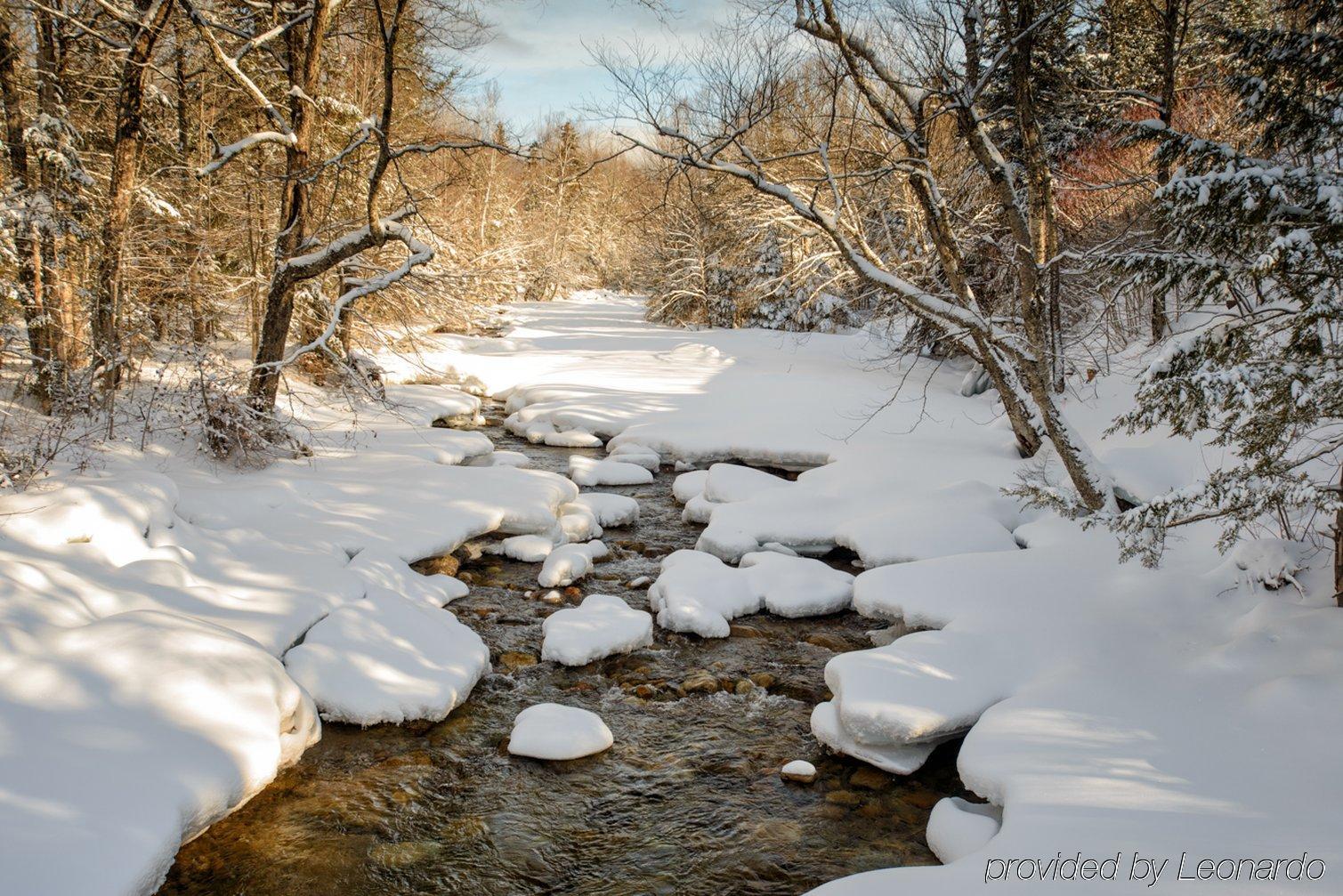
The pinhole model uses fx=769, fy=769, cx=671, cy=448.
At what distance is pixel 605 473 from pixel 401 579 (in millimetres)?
4354

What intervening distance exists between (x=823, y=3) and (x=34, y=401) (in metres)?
10.0

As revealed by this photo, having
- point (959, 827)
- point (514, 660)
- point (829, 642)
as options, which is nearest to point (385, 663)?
point (514, 660)

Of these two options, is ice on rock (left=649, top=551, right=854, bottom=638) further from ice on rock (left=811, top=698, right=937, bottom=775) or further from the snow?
the snow

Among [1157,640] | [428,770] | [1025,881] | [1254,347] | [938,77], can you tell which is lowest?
[428,770]

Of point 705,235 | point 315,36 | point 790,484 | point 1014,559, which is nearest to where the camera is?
point 1014,559

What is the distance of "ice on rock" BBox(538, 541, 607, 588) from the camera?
690 centimetres

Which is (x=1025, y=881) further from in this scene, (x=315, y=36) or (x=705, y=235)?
(x=705, y=235)

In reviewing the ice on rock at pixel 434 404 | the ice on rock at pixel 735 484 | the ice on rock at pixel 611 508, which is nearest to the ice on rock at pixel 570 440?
the ice on rock at pixel 434 404

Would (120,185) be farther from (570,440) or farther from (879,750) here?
(879,750)

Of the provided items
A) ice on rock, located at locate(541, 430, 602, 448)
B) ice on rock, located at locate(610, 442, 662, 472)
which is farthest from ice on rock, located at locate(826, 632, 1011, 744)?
ice on rock, located at locate(541, 430, 602, 448)

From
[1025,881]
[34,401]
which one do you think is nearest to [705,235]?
[34,401]

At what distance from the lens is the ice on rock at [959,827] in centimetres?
365

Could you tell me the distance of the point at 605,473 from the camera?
10.4 m

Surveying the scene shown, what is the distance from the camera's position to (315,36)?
841 centimetres
